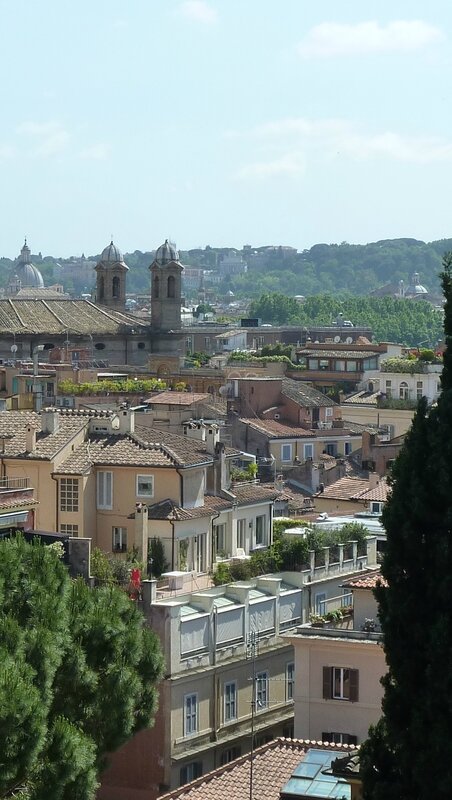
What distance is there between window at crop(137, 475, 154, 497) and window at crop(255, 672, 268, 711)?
14.0 feet

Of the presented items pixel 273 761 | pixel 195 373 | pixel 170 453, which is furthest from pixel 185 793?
pixel 195 373

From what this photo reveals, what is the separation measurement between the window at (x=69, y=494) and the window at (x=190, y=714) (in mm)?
5218

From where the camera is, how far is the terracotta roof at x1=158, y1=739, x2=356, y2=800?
82.6 ft

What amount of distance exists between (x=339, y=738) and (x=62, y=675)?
4.16 m

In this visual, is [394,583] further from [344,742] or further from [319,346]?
[319,346]

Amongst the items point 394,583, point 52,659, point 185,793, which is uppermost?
point 394,583

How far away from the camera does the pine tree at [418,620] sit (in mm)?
19531

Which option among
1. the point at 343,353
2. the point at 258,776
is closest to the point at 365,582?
the point at 258,776

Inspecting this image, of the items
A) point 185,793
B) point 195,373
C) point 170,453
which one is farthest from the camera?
point 195,373

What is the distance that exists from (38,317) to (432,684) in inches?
2671

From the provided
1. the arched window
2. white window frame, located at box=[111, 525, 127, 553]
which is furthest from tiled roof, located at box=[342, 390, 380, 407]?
white window frame, located at box=[111, 525, 127, 553]

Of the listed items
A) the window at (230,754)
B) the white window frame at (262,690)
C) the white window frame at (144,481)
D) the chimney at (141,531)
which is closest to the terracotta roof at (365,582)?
the white window frame at (262,690)

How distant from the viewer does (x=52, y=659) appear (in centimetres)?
2472

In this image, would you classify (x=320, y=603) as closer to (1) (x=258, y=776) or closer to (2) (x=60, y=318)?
(1) (x=258, y=776)
